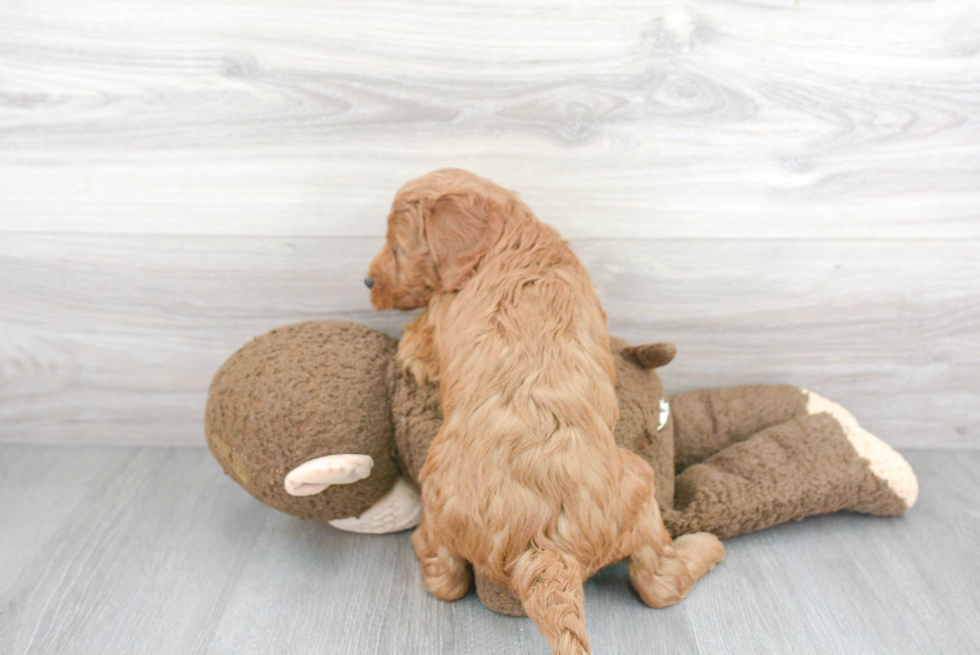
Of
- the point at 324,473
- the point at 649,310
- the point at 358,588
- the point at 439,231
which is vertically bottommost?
the point at 358,588

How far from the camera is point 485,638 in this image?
3.04 feet

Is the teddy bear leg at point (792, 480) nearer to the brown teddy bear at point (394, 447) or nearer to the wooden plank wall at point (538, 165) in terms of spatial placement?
the brown teddy bear at point (394, 447)

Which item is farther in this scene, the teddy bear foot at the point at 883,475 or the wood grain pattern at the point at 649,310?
the wood grain pattern at the point at 649,310

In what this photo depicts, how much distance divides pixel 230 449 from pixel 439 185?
1.75 feet

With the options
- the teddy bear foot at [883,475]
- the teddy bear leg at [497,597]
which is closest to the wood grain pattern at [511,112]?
the teddy bear foot at [883,475]

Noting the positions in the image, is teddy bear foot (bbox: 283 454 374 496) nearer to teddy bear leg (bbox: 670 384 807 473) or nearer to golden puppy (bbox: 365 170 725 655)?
golden puppy (bbox: 365 170 725 655)

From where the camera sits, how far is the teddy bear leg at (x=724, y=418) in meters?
1.25

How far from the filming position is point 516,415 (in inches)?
32.5

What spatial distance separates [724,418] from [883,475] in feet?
0.90

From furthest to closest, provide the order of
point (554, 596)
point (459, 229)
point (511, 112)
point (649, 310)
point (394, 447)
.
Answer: point (649, 310)
point (511, 112)
point (394, 447)
point (459, 229)
point (554, 596)

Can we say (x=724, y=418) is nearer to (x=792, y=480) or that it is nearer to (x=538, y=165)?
(x=792, y=480)

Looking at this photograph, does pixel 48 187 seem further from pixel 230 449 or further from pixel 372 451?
pixel 372 451

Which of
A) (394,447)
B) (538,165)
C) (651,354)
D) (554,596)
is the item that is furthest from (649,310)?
(554,596)

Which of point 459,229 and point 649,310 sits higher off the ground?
point 459,229
